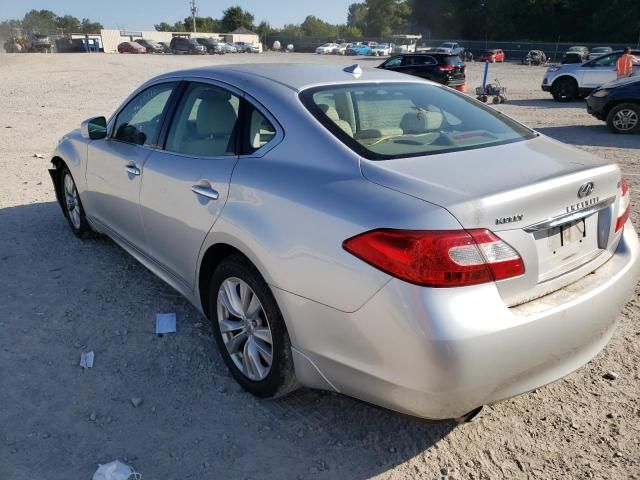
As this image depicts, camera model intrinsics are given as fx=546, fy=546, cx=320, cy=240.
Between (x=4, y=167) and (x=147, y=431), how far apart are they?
6.97m

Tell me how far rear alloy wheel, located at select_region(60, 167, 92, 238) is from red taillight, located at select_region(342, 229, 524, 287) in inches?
147

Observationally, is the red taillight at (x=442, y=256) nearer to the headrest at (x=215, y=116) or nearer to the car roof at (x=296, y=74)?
the car roof at (x=296, y=74)

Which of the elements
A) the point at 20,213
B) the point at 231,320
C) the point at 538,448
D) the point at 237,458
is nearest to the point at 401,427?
the point at 538,448

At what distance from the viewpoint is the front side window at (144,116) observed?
3.69 meters

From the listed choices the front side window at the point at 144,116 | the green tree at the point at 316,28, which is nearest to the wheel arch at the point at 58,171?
the front side window at the point at 144,116

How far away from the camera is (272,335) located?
2.63 metres

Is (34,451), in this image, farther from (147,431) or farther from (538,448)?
(538,448)

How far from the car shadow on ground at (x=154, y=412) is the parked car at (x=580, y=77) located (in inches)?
703

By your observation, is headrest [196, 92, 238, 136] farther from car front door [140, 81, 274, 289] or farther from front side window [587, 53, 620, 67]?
front side window [587, 53, 620, 67]

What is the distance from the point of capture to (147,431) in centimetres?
267

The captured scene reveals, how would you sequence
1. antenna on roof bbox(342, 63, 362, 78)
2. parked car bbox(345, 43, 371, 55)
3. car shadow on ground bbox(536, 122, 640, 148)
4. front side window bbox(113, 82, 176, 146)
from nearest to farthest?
antenna on roof bbox(342, 63, 362, 78)
front side window bbox(113, 82, 176, 146)
car shadow on ground bbox(536, 122, 640, 148)
parked car bbox(345, 43, 371, 55)

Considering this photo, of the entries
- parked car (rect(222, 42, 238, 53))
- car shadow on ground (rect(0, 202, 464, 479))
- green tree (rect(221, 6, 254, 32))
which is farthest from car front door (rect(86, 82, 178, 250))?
green tree (rect(221, 6, 254, 32))

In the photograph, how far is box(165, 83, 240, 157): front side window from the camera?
3.05 m

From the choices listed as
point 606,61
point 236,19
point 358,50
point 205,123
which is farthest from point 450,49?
point 236,19
